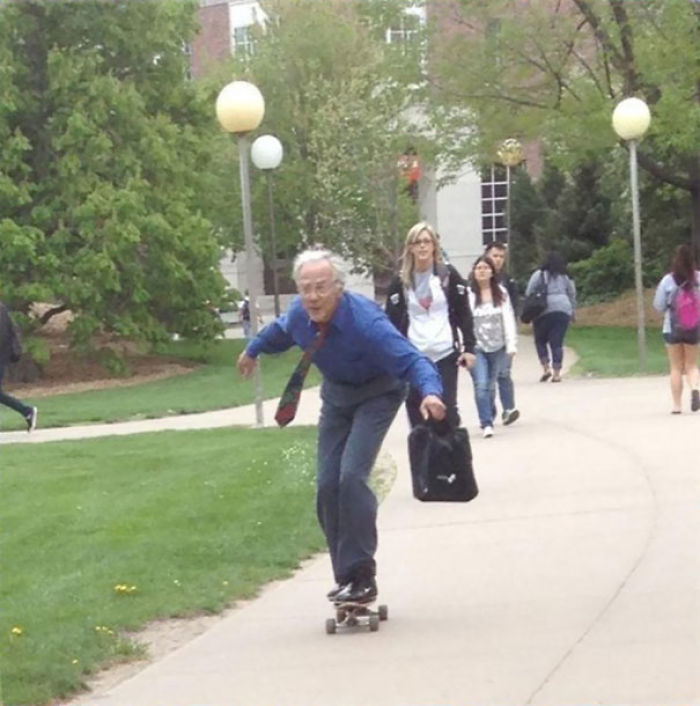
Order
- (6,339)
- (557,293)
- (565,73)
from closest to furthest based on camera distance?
1. (6,339)
2. (557,293)
3. (565,73)

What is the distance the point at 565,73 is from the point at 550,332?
379 inches

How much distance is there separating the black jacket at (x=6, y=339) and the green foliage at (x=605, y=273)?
2245 cm

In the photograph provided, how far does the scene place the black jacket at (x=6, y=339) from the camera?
17.1m

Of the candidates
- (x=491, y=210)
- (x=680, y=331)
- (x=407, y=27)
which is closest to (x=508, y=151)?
(x=407, y=27)

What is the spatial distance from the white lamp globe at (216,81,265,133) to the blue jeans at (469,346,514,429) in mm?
3774

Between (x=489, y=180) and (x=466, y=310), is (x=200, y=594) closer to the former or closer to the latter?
(x=466, y=310)

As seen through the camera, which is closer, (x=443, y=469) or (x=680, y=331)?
(x=443, y=469)

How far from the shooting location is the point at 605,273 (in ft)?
126

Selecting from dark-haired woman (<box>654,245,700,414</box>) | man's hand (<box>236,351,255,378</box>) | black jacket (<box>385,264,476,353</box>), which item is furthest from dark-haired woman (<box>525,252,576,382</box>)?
man's hand (<box>236,351,255,378</box>)

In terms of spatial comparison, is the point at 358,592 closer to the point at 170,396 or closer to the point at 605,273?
the point at 170,396

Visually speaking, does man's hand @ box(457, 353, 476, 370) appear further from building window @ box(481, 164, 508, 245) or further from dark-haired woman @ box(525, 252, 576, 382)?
building window @ box(481, 164, 508, 245)

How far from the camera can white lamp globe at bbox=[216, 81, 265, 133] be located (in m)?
16.9

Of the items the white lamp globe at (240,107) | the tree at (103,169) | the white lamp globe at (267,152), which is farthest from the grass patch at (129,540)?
the tree at (103,169)

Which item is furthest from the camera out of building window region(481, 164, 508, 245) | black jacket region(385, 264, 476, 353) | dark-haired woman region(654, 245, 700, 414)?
building window region(481, 164, 508, 245)
